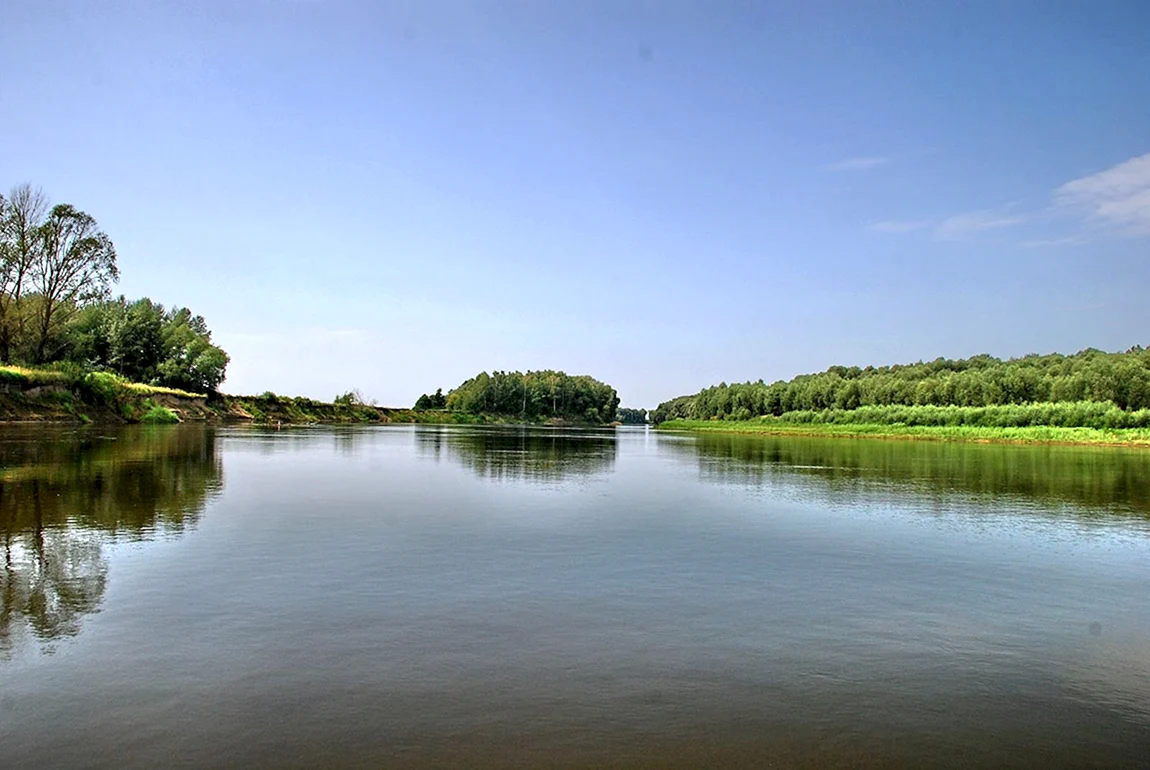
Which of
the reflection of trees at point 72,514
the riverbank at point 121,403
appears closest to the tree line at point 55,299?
the riverbank at point 121,403

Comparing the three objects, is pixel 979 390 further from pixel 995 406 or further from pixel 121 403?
pixel 121 403

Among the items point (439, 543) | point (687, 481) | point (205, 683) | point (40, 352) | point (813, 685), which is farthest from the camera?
point (40, 352)

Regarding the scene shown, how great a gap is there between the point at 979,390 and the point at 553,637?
114 m

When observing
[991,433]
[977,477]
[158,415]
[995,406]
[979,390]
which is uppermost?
[979,390]

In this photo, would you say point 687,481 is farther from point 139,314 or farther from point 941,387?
point 941,387

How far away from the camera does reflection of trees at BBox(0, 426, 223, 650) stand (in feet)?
27.3

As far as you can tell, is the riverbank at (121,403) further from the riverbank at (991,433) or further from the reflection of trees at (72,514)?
the riverbank at (991,433)

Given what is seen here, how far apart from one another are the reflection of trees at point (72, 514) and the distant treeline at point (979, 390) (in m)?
84.8

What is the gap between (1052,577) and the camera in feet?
38.9

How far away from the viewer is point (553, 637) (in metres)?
7.85

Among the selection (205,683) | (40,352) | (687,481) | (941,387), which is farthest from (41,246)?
(941,387)

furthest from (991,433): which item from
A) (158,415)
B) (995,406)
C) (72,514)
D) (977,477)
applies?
(72,514)

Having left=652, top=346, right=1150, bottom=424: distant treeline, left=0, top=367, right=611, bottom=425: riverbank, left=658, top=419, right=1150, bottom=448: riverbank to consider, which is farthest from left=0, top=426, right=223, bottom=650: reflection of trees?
left=652, top=346, right=1150, bottom=424: distant treeline

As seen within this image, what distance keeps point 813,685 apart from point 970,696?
54.2 inches
